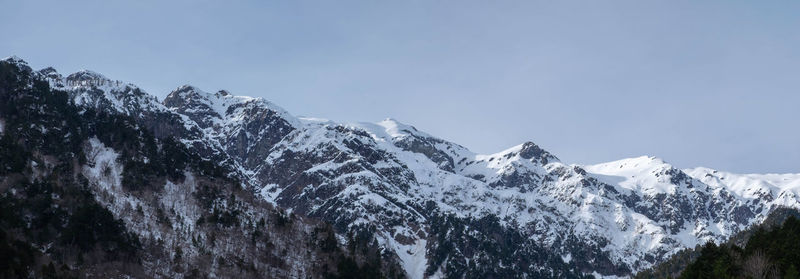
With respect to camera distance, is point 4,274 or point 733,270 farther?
point 4,274

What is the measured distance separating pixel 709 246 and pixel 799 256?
27139 millimetres

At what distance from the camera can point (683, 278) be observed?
16862cm

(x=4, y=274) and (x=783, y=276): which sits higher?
(x=4, y=274)

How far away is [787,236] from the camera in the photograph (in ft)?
554

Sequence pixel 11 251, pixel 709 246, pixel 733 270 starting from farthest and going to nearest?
pixel 11 251, pixel 709 246, pixel 733 270

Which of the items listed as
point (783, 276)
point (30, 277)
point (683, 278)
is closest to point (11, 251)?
point (30, 277)

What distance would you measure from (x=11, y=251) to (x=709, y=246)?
547 ft

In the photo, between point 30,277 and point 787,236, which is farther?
point 30,277

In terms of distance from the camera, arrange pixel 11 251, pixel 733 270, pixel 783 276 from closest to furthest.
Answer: pixel 783 276 → pixel 733 270 → pixel 11 251

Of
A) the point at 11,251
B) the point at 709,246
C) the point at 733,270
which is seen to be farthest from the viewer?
the point at 11,251

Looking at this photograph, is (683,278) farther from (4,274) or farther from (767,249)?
(4,274)

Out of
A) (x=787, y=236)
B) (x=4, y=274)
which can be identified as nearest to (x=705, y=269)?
(x=787, y=236)

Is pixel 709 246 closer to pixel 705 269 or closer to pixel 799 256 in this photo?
pixel 705 269

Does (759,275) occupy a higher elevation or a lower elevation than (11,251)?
lower
